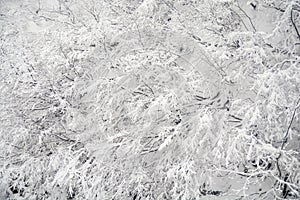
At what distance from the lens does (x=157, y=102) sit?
3.38 meters

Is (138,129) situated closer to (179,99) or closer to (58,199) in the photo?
(179,99)

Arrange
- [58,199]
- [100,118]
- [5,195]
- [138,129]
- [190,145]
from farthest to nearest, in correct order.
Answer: [5,195], [58,199], [100,118], [138,129], [190,145]

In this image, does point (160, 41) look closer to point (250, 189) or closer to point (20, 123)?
point (250, 189)

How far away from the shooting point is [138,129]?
377cm

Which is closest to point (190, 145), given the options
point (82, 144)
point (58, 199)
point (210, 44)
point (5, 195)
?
point (210, 44)

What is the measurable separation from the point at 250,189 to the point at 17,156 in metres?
3.51

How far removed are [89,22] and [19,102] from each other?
1.70m

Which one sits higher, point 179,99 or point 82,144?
point 179,99

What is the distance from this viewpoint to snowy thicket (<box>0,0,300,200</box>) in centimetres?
298

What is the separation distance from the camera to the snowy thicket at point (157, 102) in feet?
9.79

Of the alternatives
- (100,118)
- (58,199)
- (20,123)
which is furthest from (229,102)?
(20,123)

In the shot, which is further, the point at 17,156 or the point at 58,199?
the point at 17,156

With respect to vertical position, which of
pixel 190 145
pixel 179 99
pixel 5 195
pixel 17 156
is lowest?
pixel 5 195

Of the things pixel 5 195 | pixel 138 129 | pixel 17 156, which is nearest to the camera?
pixel 138 129
